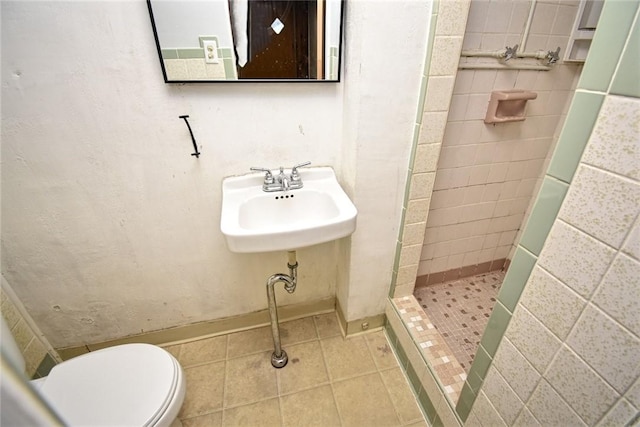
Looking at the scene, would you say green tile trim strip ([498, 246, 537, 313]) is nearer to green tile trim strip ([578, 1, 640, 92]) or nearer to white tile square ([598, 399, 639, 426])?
white tile square ([598, 399, 639, 426])

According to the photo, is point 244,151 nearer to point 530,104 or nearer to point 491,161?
point 491,161

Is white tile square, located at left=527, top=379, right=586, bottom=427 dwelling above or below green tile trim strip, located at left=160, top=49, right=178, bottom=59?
below

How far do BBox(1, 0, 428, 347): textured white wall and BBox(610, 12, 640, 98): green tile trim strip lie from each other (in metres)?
0.64

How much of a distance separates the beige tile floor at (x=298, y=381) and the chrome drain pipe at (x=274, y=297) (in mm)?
40

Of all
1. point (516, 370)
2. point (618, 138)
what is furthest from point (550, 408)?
point (618, 138)

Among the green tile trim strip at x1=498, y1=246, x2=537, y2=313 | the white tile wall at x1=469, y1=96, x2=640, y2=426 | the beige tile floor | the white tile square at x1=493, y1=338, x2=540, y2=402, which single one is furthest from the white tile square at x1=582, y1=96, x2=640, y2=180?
the beige tile floor

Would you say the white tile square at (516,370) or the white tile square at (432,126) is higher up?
the white tile square at (432,126)

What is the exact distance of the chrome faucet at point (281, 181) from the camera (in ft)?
3.88

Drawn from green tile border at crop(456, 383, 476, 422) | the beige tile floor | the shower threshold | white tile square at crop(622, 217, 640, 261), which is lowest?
the beige tile floor

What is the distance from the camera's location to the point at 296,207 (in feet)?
4.05

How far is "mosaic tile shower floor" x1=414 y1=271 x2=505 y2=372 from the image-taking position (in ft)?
4.59

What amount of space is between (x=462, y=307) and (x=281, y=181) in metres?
1.24

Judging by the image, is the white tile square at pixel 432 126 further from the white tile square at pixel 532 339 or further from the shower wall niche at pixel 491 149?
the white tile square at pixel 532 339

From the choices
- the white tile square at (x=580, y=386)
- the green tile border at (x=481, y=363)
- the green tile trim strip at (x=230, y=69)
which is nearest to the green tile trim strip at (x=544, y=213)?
the white tile square at (x=580, y=386)
